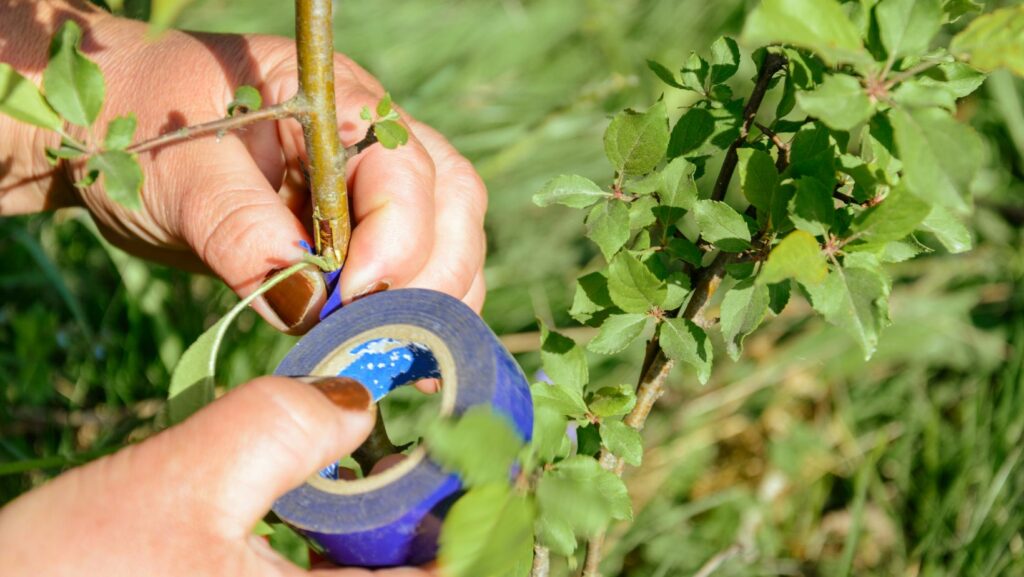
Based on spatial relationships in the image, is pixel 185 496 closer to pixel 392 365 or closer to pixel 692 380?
pixel 392 365

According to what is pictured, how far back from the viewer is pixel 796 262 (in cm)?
76

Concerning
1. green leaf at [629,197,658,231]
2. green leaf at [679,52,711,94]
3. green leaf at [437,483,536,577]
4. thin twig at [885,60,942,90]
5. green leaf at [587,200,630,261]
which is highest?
thin twig at [885,60,942,90]

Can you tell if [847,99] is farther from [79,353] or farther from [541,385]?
[79,353]

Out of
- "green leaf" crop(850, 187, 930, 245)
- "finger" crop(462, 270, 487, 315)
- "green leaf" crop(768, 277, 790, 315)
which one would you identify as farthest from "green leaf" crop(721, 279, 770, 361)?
"finger" crop(462, 270, 487, 315)

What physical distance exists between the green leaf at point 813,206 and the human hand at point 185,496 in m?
0.49

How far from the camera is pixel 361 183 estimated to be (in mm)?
1378

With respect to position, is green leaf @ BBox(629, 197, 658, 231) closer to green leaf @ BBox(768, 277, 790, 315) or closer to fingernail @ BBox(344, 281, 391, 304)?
green leaf @ BBox(768, 277, 790, 315)

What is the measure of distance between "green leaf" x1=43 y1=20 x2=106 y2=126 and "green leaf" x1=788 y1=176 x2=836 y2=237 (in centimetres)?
64

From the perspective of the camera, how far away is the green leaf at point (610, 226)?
0.94 metres

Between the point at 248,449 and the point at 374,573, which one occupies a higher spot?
the point at 248,449

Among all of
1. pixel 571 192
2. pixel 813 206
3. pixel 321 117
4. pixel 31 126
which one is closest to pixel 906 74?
pixel 813 206

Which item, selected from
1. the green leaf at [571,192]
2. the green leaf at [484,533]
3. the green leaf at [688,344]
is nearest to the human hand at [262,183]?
the green leaf at [571,192]

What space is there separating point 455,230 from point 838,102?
857 mm

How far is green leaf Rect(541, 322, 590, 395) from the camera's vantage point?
1061 millimetres
